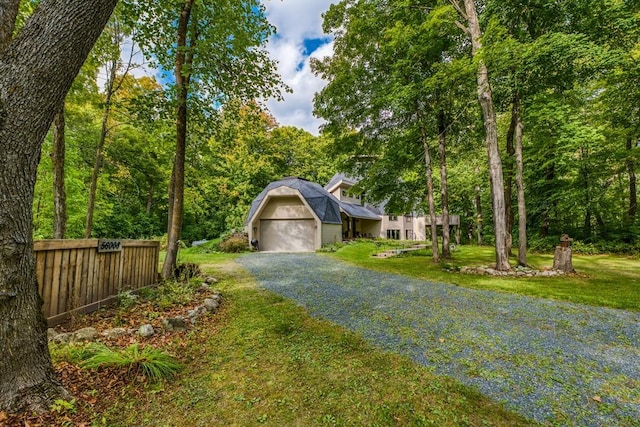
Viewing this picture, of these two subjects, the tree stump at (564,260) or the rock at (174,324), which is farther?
the tree stump at (564,260)

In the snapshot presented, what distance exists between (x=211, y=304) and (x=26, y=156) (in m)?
3.73

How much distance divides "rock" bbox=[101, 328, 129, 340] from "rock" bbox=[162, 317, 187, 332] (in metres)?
0.47

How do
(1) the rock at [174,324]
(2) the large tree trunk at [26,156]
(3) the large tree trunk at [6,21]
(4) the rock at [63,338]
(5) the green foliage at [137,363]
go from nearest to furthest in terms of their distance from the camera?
1. (2) the large tree trunk at [26,156]
2. (3) the large tree trunk at [6,21]
3. (5) the green foliage at [137,363]
4. (4) the rock at [63,338]
5. (1) the rock at [174,324]

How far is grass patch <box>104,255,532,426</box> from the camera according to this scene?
7.37ft

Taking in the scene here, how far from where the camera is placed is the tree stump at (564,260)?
7926 mm

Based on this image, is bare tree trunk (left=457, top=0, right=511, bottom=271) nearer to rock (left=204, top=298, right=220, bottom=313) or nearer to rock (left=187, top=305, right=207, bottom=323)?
rock (left=204, top=298, right=220, bottom=313)

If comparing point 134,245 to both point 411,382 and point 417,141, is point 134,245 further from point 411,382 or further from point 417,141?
point 417,141

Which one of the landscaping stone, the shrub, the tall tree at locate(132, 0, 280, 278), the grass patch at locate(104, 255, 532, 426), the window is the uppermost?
the tall tree at locate(132, 0, 280, 278)

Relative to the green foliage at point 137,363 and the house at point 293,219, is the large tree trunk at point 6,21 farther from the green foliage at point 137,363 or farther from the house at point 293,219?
the house at point 293,219

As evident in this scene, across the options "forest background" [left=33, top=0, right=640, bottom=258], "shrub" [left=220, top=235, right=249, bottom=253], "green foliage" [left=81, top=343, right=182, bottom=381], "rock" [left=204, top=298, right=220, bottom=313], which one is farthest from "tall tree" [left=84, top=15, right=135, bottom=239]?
"green foliage" [left=81, top=343, right=182, bottom=381]

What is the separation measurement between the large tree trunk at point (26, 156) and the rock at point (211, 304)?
2757 mm

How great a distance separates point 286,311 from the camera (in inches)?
196

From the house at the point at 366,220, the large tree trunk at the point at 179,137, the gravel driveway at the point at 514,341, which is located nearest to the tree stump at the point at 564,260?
the gravel driveway at the point at 514,341

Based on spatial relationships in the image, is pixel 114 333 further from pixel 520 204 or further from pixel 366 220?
pixel 366 220
